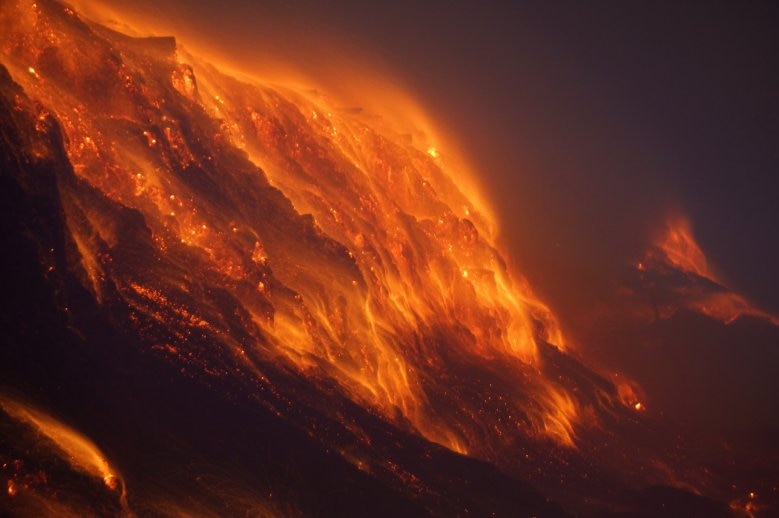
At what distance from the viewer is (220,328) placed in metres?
19.1

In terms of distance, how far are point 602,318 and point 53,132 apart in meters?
69.9

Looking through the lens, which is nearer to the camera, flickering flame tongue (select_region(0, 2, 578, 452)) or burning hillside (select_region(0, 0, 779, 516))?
burning hillside (select_region(0, 0, 779, 516))

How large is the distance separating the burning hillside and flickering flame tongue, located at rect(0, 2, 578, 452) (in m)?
0.13

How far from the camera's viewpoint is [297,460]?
18.6m

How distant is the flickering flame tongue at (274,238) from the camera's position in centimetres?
1859

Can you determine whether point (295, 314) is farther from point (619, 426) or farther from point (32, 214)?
point (619, 426)

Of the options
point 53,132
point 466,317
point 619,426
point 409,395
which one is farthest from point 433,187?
point 53,132

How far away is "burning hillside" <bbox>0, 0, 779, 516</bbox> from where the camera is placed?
42.8ft

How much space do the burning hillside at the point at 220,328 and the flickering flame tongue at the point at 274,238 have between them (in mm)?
125

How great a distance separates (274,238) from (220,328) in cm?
823

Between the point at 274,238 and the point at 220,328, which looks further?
the point at 274,238

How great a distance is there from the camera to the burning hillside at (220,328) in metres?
13.0

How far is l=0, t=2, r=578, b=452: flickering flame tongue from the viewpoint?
61.0 ft

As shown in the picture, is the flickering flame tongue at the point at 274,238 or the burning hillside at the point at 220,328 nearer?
the burning hillside at the point at 220,328
